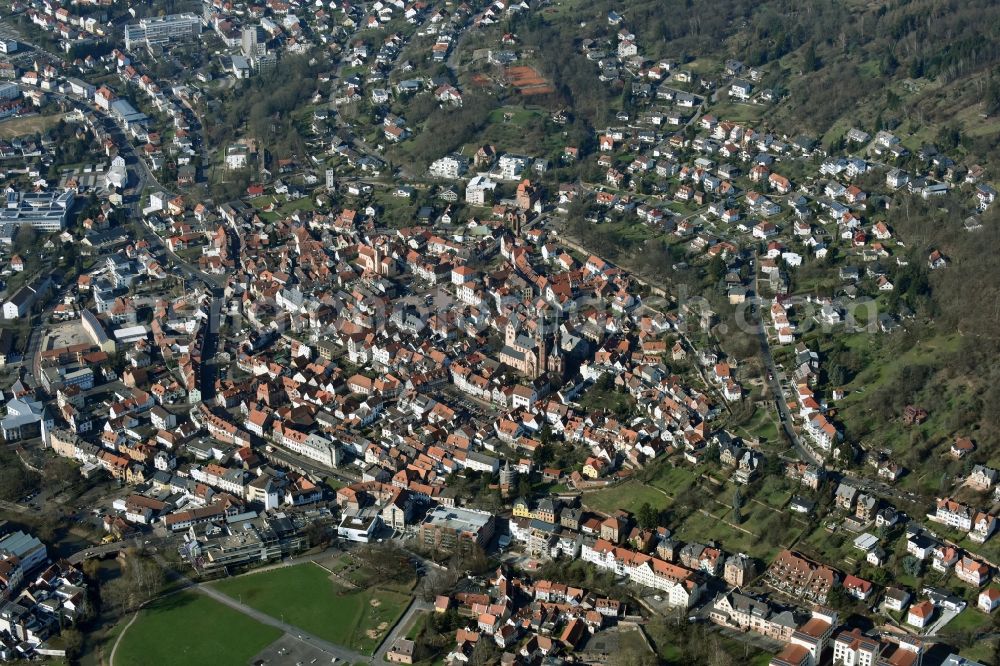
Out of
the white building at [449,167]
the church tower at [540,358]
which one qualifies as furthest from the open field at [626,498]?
the white building at [449,167]

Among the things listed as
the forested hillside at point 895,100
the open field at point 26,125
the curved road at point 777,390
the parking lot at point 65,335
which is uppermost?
the forested hillside at point 895,100

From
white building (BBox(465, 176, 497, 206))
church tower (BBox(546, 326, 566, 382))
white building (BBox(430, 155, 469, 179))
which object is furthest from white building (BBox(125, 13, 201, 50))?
church tower (BBox(546, 326, 566, 382))

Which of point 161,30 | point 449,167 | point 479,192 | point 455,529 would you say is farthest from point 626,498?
point 161,30

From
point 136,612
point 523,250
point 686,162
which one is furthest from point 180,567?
point 686,162

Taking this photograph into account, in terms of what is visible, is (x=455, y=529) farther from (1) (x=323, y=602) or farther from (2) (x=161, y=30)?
(2) (x=161, y=30)

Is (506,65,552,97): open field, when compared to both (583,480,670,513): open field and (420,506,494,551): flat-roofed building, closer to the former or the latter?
(583,480,670,513): open field

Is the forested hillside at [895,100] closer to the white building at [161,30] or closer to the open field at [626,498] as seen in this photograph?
the open field at [626,498]
